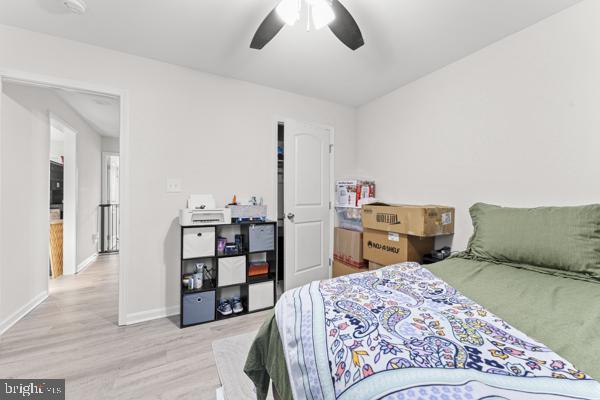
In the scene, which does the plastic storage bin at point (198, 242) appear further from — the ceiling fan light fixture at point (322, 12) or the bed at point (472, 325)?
the ceiling fan light fixture at point (322, 12)

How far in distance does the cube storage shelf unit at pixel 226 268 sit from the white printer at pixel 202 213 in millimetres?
53

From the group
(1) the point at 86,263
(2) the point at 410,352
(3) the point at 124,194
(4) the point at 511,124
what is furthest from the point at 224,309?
(1) the point at 86,263

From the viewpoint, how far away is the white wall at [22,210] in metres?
2.12

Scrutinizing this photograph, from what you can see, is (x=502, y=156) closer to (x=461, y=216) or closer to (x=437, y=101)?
(x=461, y=216)

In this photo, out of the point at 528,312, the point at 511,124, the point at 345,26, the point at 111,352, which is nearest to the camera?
the point at 528,312

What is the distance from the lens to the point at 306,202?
3111 mm

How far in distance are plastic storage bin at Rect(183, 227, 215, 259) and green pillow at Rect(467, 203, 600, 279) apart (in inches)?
82.5

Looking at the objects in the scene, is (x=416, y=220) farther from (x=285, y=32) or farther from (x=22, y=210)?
(x=22, y=210)

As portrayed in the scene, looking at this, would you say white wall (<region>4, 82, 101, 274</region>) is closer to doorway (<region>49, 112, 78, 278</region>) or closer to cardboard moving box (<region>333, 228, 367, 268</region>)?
doorway (<region>49, 112, 78, 278</region>)

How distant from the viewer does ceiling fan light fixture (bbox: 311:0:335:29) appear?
1.40 m

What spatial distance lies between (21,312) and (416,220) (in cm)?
366

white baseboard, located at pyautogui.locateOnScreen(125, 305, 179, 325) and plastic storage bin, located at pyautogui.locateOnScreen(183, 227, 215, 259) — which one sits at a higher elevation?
plastic storage bin, located at pyautogui.locateOnScreen(183, 227, 215, 259)

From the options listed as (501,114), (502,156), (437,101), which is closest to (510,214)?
(502,156)

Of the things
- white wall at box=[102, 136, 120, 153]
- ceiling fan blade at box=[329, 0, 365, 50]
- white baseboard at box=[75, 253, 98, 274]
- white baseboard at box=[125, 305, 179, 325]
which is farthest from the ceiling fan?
white wall at box=[102, 136, 120, 153]
